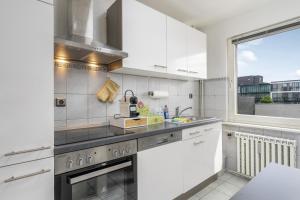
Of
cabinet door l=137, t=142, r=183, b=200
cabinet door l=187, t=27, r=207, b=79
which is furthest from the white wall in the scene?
cabinet door l=137, t=142, r=183, b=200

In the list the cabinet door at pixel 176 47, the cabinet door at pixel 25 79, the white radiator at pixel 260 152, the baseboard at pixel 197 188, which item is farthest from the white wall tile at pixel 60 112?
the white radiator at pixel 260 152

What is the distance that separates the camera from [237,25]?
2.51 metres

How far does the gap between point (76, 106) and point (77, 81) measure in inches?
9.6

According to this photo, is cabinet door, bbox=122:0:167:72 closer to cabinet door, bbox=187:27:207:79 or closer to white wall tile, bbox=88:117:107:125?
cabinet door, bbox=187:27:207:79

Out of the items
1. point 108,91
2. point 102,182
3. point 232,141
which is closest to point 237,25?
point 232,141

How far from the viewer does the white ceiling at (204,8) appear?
215cm

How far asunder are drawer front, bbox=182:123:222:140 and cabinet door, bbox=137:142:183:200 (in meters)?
0.15

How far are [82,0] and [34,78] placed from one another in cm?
99

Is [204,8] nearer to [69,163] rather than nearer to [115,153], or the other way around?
[115,153]

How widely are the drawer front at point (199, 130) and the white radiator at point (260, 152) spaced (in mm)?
406

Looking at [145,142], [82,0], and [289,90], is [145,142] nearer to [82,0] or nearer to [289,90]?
[82,0]

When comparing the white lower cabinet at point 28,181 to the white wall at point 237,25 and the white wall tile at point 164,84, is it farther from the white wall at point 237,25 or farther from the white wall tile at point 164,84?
the white wall at point 237,25

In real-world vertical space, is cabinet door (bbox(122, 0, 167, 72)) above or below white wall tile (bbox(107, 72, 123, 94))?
above

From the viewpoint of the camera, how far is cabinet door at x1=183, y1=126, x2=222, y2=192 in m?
1.86
